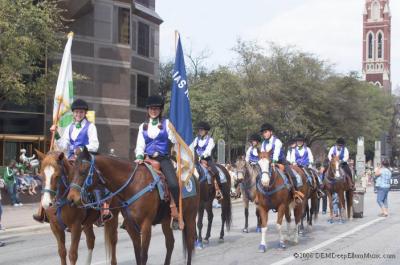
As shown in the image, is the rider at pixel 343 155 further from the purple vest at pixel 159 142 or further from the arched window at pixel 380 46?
the arched window at pixel 380 46

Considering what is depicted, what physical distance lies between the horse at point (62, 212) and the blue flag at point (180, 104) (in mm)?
1667

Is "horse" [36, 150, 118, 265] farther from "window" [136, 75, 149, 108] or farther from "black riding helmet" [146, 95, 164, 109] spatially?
"window" [136, 75, 149, 108]

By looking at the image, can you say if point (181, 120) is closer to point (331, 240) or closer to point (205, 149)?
point (205, 149)

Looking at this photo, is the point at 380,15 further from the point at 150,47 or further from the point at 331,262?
the point at 331,262

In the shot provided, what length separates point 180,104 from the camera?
30.2 ft

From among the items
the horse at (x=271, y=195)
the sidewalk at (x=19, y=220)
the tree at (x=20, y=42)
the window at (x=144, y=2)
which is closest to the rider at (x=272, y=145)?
the horse at (x=271, y=195)

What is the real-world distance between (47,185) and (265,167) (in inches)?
232

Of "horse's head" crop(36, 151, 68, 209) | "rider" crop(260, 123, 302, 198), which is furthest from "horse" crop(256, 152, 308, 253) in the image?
"horse's head" crop(36, 151, 68, 209)

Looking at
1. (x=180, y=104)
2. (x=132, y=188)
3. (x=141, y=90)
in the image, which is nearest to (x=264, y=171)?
(x=180, y=104)

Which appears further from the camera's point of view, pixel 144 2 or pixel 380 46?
pixel 380 46

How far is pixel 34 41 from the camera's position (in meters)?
23.5

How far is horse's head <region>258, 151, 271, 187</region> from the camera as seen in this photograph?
1238cm

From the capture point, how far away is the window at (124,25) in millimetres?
39688

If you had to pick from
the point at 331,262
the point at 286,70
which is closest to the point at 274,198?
the point at 331,262
